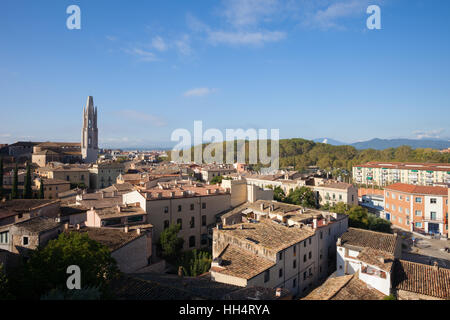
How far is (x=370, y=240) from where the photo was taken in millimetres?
21969

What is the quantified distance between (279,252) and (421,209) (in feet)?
98.7

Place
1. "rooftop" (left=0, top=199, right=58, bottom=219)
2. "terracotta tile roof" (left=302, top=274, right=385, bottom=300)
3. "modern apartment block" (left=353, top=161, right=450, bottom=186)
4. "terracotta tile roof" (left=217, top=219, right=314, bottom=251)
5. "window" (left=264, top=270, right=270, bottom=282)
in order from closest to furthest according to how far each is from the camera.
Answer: "terracotta tile roof" (left=302, top=274, right=385, bottom=300)
"window" (left=264, top=270, right=270, bottom=282)
"terracotta tile roof" (left=217, top=219, right=314, bottom=251)
"rooftop" (left=0, top=199, right=58, bottom=219)
"modern apartment block" (left=353, top=161, right=450, bottom=186)

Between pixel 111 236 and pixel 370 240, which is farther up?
pixel 111 236

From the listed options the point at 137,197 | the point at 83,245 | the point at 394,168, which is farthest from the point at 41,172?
the point at 394,168

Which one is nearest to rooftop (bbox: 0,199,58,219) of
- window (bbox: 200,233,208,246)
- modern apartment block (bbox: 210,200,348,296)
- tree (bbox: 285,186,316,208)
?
window (bbox: 200,233,208,246)

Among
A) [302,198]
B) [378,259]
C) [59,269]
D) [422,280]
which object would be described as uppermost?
[59,269]

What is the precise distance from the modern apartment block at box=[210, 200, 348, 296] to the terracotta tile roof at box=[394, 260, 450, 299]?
5327mm

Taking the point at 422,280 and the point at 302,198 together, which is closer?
the point at 422,280

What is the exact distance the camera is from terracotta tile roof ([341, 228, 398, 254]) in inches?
816

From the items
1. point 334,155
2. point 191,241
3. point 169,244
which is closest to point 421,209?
point 191,241

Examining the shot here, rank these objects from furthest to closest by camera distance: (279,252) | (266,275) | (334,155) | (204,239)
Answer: (334,155) < (204,239) < (279,252) < (266,275)

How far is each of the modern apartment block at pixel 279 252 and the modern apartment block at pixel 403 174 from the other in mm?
53285

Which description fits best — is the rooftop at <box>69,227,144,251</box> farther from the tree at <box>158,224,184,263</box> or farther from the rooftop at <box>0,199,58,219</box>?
the rooftop at <box>0,199,58,219</box>

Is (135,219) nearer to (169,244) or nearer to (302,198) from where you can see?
(169,244)
